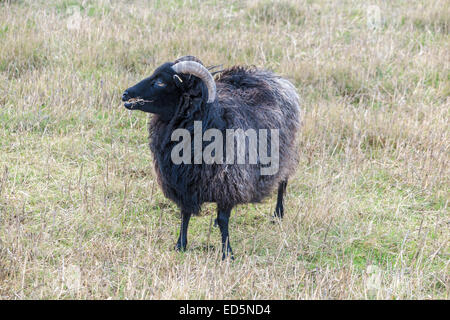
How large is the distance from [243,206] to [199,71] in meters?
1.99

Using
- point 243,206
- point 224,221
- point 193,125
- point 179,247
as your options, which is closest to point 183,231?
point 179,247

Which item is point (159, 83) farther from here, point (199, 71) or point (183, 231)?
point (183, 231)

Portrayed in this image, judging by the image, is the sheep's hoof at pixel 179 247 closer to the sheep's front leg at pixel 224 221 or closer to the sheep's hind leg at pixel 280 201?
the sheep's front leg at pixel 224 221

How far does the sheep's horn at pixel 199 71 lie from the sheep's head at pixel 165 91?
0.05 meters

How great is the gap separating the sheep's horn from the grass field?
135cm

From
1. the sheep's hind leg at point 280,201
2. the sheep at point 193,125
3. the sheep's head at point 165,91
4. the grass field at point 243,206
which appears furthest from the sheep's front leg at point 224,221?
the sheep's hind leg at point 280,201

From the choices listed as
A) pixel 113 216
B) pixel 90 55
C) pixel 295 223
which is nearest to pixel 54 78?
pixel 90 55

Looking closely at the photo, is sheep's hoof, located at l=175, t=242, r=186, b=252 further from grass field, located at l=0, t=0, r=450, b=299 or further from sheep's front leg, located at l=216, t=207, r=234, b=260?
sheep's front leg, located at l=216, t=207, r=234, b=260

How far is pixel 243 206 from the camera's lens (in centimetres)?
601

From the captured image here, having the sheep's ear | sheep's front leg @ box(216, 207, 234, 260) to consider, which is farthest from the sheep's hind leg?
the sheep's ear

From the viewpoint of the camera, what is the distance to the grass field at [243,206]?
4.36 meters

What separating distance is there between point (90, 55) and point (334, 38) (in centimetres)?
421

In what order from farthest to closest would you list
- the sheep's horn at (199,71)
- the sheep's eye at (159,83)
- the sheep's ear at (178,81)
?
1. the sheep's eye at (159,83)
2. the sheep's ear at (178,81)
3. the sheep's horn at (199,71)

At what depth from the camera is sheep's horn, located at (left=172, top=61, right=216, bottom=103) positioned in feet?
14.7
